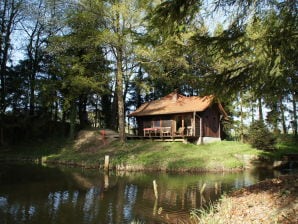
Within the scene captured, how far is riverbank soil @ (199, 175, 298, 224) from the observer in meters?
8.02

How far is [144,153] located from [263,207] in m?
18.1

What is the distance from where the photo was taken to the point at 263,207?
8938mm

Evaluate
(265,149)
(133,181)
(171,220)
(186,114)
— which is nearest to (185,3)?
(171,220)

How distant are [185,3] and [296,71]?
4411mm

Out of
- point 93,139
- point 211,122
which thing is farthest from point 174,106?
point 93,139

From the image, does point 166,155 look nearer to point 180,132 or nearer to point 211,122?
point 180,132

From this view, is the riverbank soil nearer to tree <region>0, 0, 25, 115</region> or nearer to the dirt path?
the dirt path

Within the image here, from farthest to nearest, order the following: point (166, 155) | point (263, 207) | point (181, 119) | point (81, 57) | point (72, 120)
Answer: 1. point (72, 120)
2. point (181, 119)
3. point (81, 57)
4. point (166, 155)
5. point (263, 207)

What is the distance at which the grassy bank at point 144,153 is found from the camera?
958 inches

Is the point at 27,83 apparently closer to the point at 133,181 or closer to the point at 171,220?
the point at 133,181

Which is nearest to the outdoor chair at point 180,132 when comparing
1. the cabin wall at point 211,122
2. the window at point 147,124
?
the cabin wall at point 211,122

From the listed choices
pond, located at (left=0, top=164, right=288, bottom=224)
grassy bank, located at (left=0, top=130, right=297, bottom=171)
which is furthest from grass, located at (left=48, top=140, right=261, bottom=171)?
pond, located at (left=0, top=164, right=288, bottom=224)

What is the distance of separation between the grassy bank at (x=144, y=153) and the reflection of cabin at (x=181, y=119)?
2.39 metres

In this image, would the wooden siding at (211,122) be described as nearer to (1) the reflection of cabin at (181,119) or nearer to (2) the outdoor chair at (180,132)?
(1) the reflection of cabin at (181,119)
